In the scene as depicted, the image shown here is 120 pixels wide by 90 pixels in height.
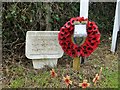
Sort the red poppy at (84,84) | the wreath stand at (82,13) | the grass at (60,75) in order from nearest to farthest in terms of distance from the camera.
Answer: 1. the red poppy at (84,84)
2. the grass at (60,75)
3. the wreath stand at (82,13)

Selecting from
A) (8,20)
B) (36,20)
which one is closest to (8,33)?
(8,20)

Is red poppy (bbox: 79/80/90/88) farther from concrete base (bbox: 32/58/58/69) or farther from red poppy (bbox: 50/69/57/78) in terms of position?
concrete base (bbox: 32/58/58/69)

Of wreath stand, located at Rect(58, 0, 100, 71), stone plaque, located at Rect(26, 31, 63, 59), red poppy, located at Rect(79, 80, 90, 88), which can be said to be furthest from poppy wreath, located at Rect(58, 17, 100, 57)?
red poppy, located at Rect(79, 80, 90, 88)

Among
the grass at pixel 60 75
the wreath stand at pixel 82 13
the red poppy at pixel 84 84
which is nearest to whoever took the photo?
the red poppy at pixel 84 84

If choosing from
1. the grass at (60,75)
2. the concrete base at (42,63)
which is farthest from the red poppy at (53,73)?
the concrete base at (42,63)

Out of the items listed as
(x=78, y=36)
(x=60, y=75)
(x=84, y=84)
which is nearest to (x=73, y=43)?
(x=78, y=36)

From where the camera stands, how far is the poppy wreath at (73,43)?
219 cm

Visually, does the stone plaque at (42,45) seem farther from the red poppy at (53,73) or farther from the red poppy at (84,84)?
the red poppy at (84,84)

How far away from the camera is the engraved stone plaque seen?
2.33 metres

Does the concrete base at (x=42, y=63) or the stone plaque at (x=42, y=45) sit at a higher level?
the stone plaque at (x=42, y=45)

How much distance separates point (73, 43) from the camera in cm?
221

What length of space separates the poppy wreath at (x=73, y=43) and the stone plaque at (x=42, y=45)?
0.49 ft

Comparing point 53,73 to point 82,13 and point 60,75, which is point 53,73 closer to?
point 60,75

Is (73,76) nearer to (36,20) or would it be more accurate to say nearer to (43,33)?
(43,33)
